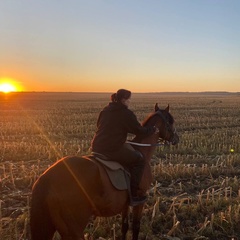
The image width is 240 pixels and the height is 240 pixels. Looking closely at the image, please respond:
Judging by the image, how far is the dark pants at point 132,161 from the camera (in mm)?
6004

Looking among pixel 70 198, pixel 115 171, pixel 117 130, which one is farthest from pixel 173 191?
pixel 70 198

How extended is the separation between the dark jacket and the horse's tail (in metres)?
1.39

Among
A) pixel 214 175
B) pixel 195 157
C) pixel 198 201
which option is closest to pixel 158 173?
pixel 214 175

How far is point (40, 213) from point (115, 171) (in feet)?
4.98

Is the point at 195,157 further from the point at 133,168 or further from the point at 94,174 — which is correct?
the point at 94,174

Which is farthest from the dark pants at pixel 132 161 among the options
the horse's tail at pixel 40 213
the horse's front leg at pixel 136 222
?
the horse's tail at pixel 40 213

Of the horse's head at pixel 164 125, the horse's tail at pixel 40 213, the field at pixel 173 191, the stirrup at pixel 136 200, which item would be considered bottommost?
the field at pixel 173 191

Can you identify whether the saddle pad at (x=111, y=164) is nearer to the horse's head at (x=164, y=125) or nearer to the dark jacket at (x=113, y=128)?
the dark jacket at (x=113, y=128)

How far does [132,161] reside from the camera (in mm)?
6188

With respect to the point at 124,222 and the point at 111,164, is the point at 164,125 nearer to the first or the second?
the point at 111,164

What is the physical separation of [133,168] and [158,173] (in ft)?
17.1

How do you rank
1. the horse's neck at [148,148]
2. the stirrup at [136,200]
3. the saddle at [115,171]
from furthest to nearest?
1. the horse's neck at [148,148]
2. the stirrup at [136,200]
3. the saddle at [115,171]

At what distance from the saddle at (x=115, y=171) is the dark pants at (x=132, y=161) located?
0.12m

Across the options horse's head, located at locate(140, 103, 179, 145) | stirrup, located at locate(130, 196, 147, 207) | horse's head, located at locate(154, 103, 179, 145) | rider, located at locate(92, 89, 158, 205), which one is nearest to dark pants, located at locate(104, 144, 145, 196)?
rider, located at locate(92, 89, 158, 205)
